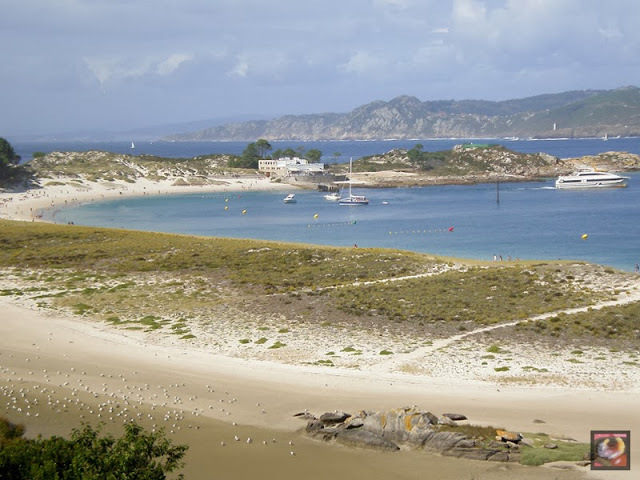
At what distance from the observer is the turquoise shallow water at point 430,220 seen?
2899 inches

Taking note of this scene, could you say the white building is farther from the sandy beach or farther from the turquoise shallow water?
the sandy beach

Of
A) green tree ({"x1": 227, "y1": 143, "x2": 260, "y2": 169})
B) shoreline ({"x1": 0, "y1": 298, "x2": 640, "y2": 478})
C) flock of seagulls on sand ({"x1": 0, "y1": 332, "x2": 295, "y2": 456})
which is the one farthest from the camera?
green tree ({"x1": 227, "y1": 143, "x2": 260, "y2": 169})

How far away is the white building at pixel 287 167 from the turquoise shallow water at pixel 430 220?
14139 millimetres

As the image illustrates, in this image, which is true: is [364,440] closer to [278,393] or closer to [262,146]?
[278,393]

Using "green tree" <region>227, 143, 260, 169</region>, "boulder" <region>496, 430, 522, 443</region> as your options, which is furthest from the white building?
"boulder" <region>496, 430, 522, 443</region>

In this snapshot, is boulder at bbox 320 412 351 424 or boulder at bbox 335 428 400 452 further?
boulder at bbox 320 412 351 424

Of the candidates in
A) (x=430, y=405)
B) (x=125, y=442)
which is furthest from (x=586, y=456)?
(x=125, y=442)

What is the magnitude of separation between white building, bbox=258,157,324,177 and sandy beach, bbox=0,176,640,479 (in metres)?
128

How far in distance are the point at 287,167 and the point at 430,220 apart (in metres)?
68.4

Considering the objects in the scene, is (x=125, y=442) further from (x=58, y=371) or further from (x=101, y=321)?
(x=101, y=321)

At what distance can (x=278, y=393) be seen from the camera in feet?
78.2

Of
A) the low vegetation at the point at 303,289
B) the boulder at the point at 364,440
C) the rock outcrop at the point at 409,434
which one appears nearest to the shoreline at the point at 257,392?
the rock outcrop at the point at 409,434

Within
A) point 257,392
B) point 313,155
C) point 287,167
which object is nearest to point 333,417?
point 257,392

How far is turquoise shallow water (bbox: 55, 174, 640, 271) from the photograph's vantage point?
73.6 metres
